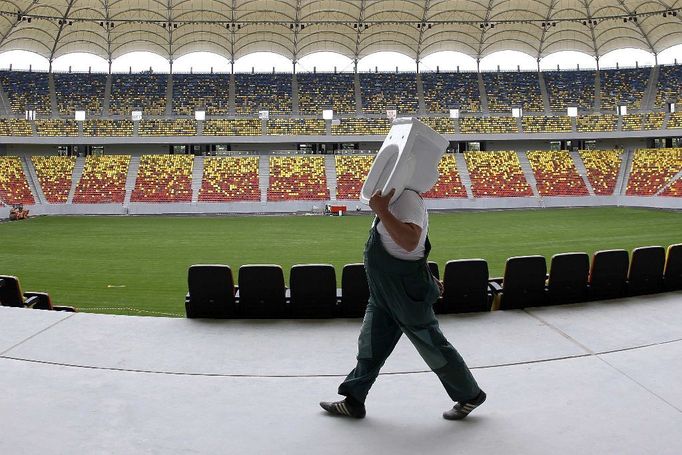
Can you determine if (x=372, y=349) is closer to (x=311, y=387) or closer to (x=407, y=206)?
(x=311, y=387)

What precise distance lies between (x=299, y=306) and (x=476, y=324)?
2017mm

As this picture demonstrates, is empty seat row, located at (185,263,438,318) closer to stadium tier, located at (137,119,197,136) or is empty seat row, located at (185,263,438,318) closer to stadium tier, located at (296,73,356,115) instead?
stadium tier, located at (137,119,197,136)

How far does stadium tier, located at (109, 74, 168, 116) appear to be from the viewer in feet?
195

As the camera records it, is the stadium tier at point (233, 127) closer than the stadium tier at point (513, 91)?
Yes

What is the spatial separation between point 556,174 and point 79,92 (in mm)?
46403

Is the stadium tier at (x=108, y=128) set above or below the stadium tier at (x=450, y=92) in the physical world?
below

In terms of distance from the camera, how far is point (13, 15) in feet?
161

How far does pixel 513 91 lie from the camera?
63.8m

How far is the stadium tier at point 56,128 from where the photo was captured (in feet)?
178

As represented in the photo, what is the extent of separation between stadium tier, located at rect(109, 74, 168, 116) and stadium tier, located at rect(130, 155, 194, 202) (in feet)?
19.8

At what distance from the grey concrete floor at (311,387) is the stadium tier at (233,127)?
166 feet

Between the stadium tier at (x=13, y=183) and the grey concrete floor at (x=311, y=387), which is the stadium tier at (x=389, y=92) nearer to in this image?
the stadium tier at (x=13, y=183)

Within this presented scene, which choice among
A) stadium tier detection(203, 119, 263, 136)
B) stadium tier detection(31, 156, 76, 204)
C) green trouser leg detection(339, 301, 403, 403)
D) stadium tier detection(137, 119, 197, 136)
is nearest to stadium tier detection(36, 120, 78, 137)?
stadium tier detection(31, 156, 76, 204)

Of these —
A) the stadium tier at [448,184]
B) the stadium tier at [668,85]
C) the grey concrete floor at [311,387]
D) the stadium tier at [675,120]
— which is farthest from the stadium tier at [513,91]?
the grey concrete floor at [311,387]
